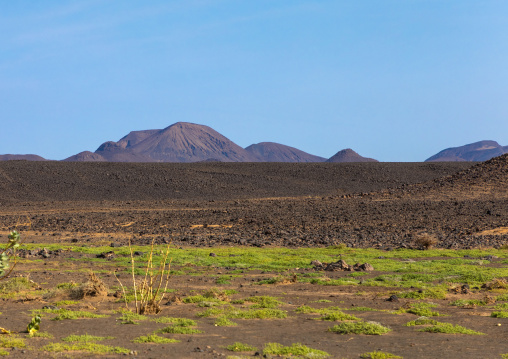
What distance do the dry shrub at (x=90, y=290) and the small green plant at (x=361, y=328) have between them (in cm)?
555

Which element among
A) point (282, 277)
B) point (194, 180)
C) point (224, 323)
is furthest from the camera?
point (194, 180)

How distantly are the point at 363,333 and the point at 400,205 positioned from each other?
1131 inches

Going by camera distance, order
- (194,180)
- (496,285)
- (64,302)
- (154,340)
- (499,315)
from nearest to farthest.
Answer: (154,340), (499,315), (64,302), (496,285), (194,180)

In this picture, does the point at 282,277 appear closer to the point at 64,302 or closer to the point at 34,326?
the point at 64,302

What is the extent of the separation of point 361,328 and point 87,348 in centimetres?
445

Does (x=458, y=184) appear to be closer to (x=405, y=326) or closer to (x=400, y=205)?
(x=400, y=205)

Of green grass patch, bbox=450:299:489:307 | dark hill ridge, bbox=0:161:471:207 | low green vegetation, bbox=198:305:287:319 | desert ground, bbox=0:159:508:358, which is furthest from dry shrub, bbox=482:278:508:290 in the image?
dark hill ridge, bbox=0:161:471:207

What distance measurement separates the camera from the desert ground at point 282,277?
931 centimetres

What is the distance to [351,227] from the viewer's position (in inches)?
1234

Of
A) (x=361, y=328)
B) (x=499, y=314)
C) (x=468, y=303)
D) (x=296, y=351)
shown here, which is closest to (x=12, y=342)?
(x=296, y=351)

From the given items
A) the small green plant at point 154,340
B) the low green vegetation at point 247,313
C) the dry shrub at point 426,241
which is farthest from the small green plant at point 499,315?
the dry shrub at point 426,241

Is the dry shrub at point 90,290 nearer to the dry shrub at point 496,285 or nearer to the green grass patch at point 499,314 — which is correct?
the green grass patch at point 499,314

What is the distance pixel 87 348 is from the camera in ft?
28.2

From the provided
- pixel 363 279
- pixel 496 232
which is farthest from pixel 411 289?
pixel 496 232
